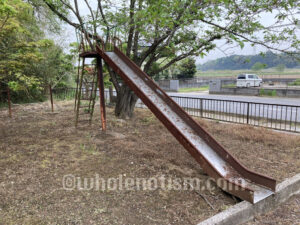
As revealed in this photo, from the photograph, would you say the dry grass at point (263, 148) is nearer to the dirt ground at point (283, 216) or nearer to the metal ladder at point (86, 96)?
the dirt ground at point (283, 216)

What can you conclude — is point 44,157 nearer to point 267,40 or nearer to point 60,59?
point 267,40

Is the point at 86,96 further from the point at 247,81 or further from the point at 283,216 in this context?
the point at 247,81

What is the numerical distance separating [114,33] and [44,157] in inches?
142

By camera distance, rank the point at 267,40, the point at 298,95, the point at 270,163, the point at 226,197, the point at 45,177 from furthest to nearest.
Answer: the point at 298,95
the point at 267,40
the point at 270,163
the point at 45,177
the point at 226,197

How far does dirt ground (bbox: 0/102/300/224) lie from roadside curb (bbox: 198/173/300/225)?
17 cm

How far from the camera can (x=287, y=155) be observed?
4.41 meters

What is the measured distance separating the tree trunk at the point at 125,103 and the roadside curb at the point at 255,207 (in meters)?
5.56

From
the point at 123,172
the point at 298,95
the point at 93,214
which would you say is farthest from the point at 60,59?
the point at 298,95

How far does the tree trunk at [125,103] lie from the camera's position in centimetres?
782

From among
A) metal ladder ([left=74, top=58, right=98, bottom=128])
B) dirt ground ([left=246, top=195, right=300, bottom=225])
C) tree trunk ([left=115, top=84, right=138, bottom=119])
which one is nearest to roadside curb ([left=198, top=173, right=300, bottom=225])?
dirt ground ([left=246, top=195, right=300, bottom=225])

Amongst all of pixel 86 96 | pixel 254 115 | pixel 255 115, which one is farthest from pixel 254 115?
pixel 86 96

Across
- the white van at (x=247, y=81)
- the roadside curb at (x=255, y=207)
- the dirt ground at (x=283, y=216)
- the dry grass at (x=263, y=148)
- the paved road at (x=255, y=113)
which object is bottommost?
the dirt ground at (x=283, y=216)

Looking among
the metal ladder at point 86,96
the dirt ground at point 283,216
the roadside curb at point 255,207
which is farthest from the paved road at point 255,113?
the dirt ground at point 283,216

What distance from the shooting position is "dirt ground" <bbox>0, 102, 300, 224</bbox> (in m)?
2.56
